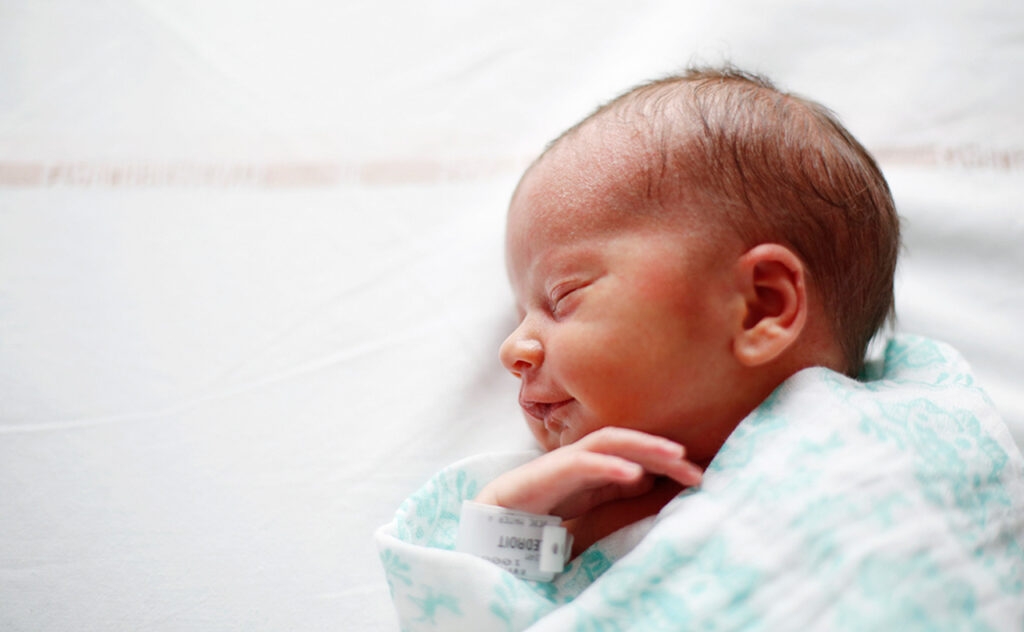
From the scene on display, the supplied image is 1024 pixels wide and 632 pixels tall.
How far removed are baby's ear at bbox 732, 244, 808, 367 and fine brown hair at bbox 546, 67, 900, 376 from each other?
0.03m

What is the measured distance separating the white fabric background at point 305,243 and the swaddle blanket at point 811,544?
0.83 feet

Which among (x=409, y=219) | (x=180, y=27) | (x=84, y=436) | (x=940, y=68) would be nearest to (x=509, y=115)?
(x=409, y=219)

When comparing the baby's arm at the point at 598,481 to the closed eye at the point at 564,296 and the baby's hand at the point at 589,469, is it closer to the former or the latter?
the baby's hand at the point at 589,469

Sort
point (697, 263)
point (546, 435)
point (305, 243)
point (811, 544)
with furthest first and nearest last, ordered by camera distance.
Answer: point (305, 243)
point (546, 435)
point (697, 263)
point (811, 544)

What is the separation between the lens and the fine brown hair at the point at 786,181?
89 centimetres

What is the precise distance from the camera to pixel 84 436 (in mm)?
1108

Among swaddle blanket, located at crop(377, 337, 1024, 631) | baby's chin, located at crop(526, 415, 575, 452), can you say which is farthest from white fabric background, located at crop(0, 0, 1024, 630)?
swaddle blanket, located at crop(377, 337, 1024, 631)

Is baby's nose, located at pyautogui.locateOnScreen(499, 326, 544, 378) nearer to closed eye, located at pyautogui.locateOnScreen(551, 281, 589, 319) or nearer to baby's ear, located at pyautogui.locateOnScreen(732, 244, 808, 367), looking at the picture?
closed eye, located at pyautogui.locateOnScreen(551, 281, 589, 319)

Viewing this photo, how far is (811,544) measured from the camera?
2.50 feet

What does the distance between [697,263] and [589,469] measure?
0.86 ft

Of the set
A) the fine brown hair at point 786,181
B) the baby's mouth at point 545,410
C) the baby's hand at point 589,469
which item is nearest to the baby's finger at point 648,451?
the baby's hand at point 589,469

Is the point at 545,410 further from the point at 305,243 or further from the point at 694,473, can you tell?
the point at 305,243

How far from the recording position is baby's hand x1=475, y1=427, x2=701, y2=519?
809 mm

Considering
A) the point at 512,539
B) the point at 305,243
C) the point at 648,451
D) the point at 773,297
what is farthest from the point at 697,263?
the point at 305,243
